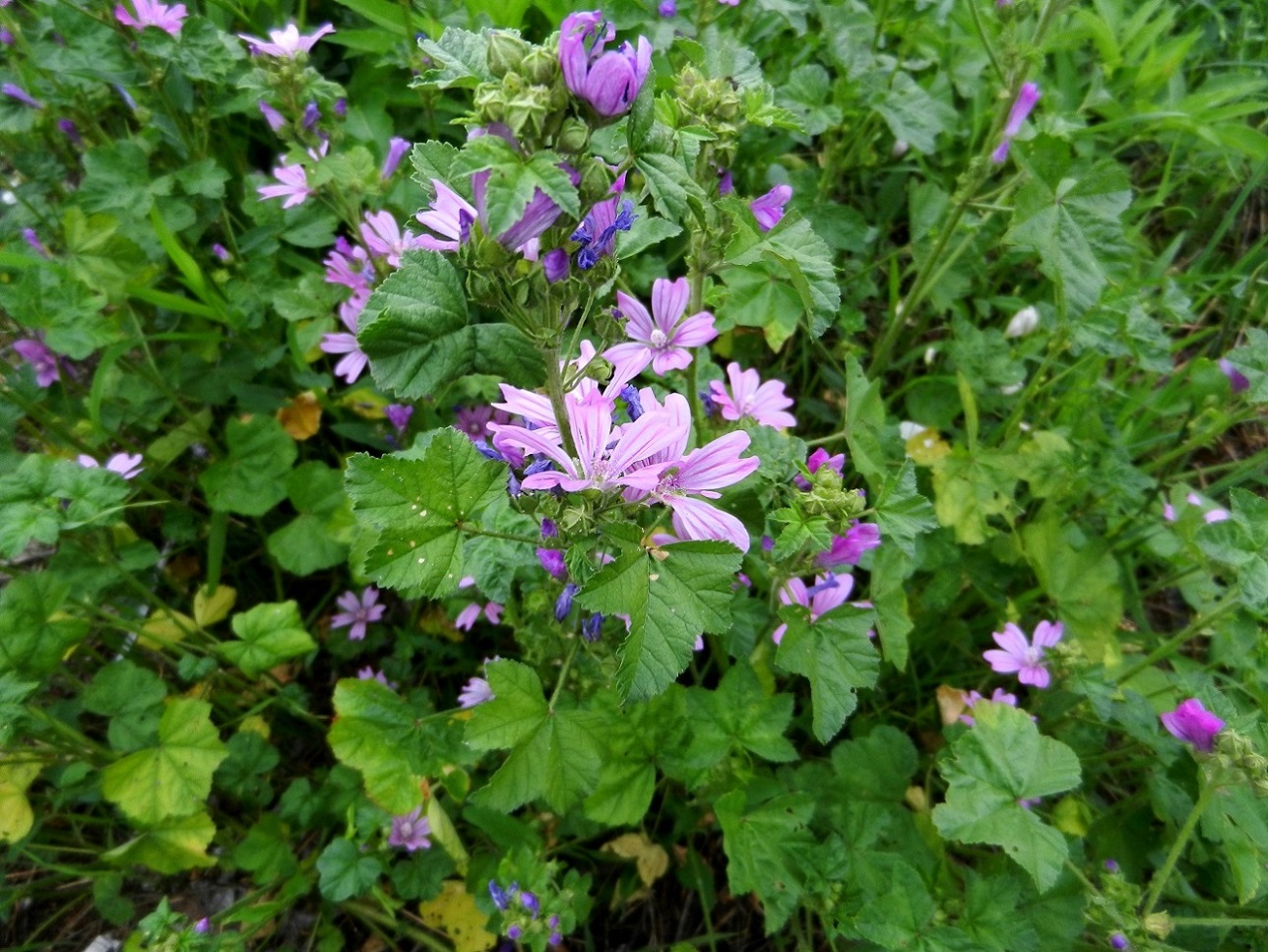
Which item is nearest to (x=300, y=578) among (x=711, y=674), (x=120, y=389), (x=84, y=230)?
(x=120, y=389)

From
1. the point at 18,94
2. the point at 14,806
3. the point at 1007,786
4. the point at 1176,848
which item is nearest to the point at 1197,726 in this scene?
the point at 1176,848

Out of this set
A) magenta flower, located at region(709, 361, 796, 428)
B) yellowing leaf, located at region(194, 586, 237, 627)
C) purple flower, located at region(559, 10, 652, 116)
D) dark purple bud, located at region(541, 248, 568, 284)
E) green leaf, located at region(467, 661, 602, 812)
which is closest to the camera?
purple flower, located at region(559, 10, 652, 116)

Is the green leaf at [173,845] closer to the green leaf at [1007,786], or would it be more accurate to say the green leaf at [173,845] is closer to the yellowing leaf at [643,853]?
the yellowing leaf at [643,853]

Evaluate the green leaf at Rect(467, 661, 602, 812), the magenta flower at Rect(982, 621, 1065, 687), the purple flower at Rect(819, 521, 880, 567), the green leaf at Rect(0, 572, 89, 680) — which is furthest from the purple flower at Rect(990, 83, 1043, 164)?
the green leaf at Rect(0, 572, 89, 680)

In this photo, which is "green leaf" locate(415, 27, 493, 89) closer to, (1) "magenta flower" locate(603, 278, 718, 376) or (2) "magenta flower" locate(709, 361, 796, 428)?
(1) "magenta flower" locate(603, 278, 718, 376)

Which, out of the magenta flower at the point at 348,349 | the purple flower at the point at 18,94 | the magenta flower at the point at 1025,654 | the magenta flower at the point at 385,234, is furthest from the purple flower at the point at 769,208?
the purple flower at the point at 18,94

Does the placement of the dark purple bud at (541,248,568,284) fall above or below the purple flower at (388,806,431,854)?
above

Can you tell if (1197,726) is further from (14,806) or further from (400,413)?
(14,806)

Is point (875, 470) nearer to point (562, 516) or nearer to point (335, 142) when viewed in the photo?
point (562, 516)
